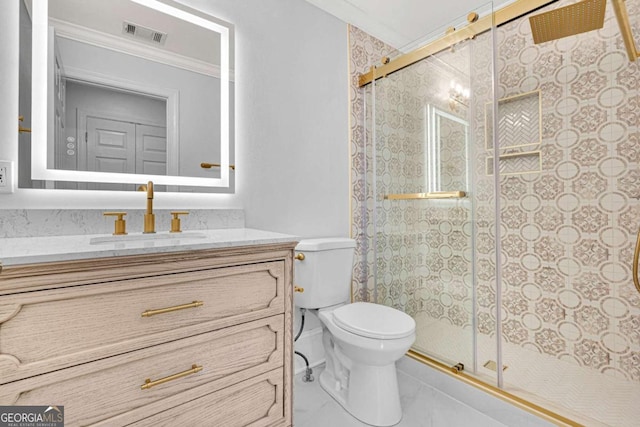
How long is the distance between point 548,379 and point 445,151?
55.0 inches

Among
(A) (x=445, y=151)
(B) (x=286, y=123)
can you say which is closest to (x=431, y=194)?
(A) (x=445, y=151)

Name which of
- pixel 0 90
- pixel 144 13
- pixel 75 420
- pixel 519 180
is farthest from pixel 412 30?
pixel 75 420

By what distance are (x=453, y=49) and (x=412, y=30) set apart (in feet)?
2.76

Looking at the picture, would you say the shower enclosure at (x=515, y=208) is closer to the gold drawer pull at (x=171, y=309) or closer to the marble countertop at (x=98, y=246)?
the marble countertop at (x=98, y=246)

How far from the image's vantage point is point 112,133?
4.39 ft

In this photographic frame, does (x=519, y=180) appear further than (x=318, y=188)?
Yes

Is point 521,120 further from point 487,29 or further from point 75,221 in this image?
point 75,221

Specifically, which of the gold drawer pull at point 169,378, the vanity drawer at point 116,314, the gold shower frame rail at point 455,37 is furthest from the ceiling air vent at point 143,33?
the gold drawer pull at point 169,378

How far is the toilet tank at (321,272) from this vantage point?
168 centimetres

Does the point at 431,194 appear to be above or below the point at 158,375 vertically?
above

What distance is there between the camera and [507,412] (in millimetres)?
1414

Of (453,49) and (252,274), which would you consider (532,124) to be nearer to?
(453,49)

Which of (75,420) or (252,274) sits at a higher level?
(252,274)

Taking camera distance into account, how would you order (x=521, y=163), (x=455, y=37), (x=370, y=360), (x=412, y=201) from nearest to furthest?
(x=370, y=360) < (x=455, y=37) < (x=412, y=201) < (x=521, y=163)
